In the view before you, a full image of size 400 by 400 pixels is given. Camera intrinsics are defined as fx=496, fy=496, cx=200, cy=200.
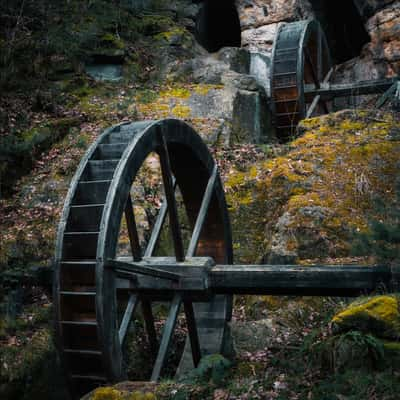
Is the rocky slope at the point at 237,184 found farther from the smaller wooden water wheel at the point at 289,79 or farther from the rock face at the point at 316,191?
the smaller wooden water wheel at the point at 289,79

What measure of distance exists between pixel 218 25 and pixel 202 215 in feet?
46.0

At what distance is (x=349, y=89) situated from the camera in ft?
42.5

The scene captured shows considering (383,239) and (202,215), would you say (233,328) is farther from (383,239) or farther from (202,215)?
(383,239)

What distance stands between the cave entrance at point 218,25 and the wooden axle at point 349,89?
4.87 meters

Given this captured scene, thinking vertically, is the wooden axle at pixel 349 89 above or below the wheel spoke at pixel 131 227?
above

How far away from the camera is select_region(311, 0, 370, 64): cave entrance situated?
1792 centimetres

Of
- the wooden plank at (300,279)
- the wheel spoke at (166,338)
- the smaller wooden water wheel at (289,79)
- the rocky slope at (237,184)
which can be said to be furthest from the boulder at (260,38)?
the wheel spoke at (166,338)

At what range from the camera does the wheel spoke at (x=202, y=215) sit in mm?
5832

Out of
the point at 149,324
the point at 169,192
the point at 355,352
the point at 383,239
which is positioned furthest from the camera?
the point at 149,324

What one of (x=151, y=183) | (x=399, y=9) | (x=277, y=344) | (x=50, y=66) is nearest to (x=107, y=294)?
(x=277, y=344)

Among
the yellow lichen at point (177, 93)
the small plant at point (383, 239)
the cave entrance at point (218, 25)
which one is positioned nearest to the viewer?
the small plant at point (383, 239)

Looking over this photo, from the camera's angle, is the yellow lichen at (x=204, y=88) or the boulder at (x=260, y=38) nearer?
the yellow lichen at (x=204, y=88)

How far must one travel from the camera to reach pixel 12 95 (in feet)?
34.1

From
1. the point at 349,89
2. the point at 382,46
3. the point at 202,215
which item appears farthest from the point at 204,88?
the point at 382,46
